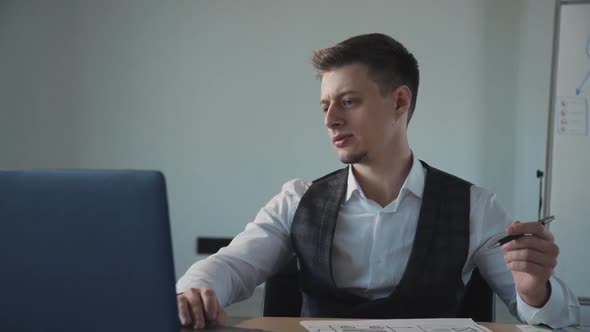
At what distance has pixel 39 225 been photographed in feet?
2.77

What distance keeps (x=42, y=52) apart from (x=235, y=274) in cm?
380

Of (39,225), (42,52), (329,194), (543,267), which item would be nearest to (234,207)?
(42,52)

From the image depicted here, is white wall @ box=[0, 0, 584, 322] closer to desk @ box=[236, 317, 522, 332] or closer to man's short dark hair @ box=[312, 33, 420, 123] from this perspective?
man's short dark hair @ box=[312, 33, 420, 123]

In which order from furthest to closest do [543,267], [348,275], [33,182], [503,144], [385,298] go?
1. [503,144]
2. [348,275]
3. [385,298]
4. [543,267]
5. [33,182]

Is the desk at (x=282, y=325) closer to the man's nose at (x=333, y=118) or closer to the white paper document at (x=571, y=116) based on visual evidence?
the man's nose at (x=333, y=118)

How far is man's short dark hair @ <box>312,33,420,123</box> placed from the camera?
176 cm

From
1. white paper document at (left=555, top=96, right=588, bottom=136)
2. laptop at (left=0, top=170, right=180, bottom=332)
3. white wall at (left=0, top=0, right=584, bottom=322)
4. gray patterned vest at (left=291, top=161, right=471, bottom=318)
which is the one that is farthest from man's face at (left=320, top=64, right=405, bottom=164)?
white wall at (left=0, top=0, right=584, bottom=322)

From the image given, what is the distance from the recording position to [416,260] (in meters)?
1.63

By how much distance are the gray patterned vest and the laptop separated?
2.68 ft

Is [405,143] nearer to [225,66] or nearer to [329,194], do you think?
[329,194]

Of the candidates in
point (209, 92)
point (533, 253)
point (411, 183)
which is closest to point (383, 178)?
point (411, 183)

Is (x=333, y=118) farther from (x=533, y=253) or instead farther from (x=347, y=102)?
(x=533, y=253)

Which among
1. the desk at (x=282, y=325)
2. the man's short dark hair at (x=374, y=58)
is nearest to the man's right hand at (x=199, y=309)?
the desk at (x=282, y=325)

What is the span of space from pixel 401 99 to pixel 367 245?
0.38 metres
